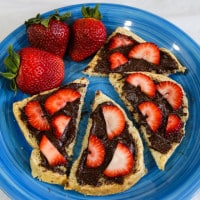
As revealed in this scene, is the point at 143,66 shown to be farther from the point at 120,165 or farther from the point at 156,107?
the point at 120,165

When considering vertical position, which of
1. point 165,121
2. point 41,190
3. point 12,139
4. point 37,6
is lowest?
point 41,190

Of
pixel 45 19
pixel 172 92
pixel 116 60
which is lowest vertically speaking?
pixel 172 92

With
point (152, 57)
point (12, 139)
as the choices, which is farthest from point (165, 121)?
point (12, 139)

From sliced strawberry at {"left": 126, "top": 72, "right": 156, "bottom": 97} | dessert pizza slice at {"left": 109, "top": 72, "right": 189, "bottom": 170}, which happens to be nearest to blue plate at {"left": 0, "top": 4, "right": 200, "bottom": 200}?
dessert pizza slice at {"left": 109, "top": 72, "right": 189, "bottom": 170}

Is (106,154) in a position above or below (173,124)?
below

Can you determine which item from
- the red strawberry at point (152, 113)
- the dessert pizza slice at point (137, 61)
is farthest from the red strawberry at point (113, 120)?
the dessert pizza slice at point (137, 61)

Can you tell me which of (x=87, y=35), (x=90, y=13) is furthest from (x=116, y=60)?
(x=90, y=13)

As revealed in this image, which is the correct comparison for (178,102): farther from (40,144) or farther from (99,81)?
(40,144)
